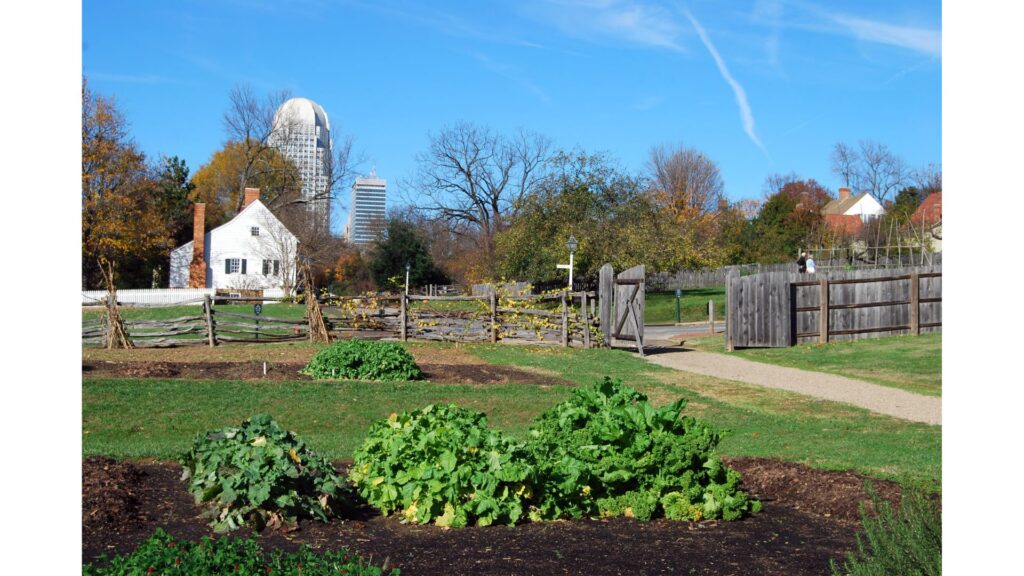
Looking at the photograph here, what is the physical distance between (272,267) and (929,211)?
3556 cm

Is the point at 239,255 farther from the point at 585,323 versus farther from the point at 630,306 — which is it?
the point at 630,306

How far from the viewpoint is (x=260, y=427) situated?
5.45m

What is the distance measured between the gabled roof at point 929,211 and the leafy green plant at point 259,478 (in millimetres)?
39766

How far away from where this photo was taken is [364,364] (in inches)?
549

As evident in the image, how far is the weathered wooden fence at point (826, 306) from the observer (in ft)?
71.1

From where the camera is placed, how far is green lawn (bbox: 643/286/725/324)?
3428cm

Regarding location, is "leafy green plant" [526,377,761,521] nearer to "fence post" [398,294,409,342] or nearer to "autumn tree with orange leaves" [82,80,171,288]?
"fence post" [398,294,409,342]

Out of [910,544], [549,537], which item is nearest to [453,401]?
[549,537]

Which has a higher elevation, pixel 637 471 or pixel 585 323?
pixel 585 323

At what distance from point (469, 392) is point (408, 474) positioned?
7413 mm

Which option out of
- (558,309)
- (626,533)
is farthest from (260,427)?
(558,309)

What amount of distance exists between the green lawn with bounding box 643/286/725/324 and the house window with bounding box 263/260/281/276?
22128 millimetres
